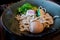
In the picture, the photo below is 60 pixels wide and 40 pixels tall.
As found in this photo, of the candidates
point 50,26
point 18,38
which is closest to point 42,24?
point 50,26

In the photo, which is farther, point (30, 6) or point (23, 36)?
point (30, 6)

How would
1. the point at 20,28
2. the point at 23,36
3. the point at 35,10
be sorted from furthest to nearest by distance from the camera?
the point at 35,10
the point at 20,28
the point at 23,36

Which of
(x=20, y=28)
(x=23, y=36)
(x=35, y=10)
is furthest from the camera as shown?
(x=35, y=10)

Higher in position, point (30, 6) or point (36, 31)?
point (30, 6)

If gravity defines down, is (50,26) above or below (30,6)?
below

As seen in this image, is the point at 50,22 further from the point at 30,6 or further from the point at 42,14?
the point at 30,6

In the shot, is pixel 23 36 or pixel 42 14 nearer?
pixel 23 36

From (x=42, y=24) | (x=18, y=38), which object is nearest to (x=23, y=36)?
(x=18, y=38)

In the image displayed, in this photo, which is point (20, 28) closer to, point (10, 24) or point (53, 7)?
point (10, 24)
